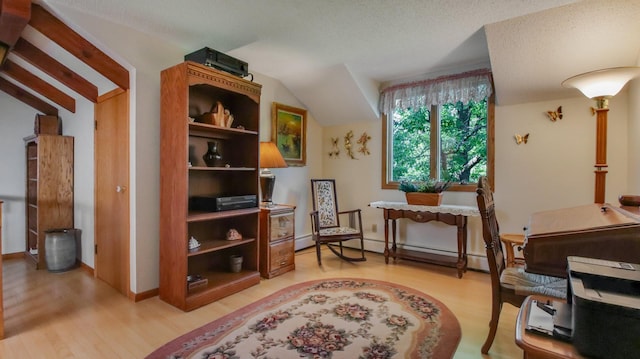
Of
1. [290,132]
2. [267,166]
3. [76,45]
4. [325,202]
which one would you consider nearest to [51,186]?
[76,45]

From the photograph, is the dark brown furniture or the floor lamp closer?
the dark brown furniture

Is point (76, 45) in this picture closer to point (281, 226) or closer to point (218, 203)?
point (218, 203)

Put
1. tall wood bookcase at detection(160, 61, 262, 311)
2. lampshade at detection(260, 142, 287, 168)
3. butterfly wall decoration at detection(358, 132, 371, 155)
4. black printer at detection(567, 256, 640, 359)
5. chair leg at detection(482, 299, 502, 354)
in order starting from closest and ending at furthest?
black printer at detection(567, 256, 640, 359) → chair leg at detection(482, 299, 502, 354) → tall wood bookcase at detection(160, 61, 262, 311) → lampshade at detection(260, 142, 287, 168) → butterfly wall decoration at detection(358, 132, 371, 155)

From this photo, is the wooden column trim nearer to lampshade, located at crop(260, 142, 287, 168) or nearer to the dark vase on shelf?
lampshade, located at crop(260, 142, 287, 168)

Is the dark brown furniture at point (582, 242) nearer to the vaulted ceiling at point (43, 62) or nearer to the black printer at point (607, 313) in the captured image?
the black printer at point (607, 313)

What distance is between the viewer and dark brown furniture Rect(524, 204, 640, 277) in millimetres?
908

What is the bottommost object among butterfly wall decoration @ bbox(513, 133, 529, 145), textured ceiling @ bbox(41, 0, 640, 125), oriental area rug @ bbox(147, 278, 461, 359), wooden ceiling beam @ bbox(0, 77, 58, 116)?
oriental area rug @ bbox(147, 278, 461, 359)

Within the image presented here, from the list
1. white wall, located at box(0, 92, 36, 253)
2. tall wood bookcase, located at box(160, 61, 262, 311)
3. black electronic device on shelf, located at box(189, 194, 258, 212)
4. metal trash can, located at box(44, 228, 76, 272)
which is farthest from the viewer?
white wall, located at box(0, 92, 36, 253)

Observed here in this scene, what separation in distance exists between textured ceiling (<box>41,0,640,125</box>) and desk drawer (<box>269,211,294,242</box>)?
5.58 ft

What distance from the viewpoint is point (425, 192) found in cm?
346

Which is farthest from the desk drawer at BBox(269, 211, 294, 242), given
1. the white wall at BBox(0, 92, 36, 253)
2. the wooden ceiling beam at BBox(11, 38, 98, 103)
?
the white wall at BBox(0, 92, 36, 253)

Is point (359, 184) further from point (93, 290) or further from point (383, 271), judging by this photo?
point (93, 290)

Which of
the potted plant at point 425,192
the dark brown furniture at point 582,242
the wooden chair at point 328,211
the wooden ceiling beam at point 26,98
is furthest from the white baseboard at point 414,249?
the wooden ceiling beam at point 26,98

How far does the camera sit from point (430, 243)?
3.79m
